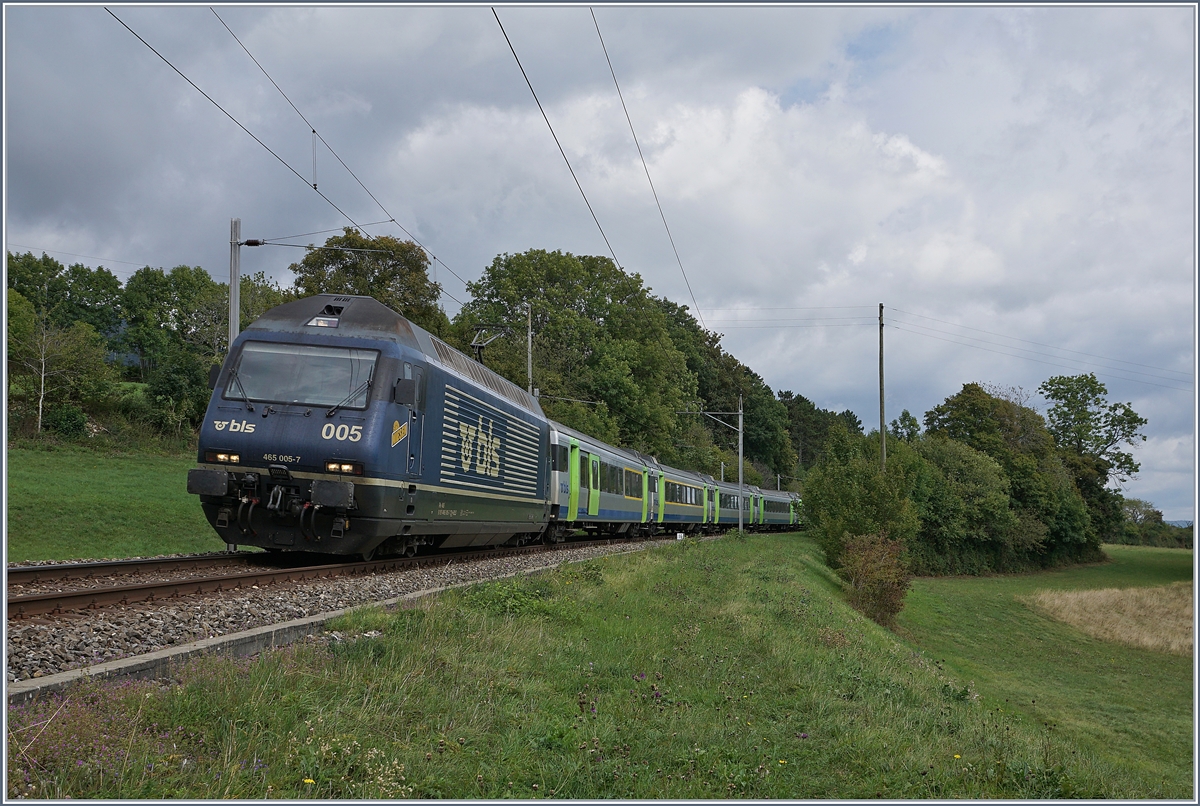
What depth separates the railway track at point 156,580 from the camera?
7699 mm

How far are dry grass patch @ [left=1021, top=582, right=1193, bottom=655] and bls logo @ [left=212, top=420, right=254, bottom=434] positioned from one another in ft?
114

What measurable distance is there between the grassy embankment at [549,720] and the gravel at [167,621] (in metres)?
1.08

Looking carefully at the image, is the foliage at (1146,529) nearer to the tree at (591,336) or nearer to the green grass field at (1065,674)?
the green grass field at (1065,674)

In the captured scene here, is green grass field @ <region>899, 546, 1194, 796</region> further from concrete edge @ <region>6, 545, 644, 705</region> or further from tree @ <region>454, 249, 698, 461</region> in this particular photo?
tree @ <region>454, 249, 698, 461</region>

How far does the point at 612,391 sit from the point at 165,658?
44.5m

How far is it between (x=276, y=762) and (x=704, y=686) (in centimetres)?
437

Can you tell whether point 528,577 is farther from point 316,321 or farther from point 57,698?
point 57,698

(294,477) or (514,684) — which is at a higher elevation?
(294,477)

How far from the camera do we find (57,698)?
15.0 ft

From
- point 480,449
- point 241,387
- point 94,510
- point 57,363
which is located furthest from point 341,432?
point 57,363

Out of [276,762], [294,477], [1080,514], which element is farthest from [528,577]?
[1080,514]

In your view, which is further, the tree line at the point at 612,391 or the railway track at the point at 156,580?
the tree line at the point at 612,391

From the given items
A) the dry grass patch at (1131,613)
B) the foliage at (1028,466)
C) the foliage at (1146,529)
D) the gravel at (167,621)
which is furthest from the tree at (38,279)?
the foliage at (1146,529)

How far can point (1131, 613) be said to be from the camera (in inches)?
1587
